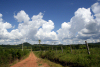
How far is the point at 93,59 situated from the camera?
7.93 m

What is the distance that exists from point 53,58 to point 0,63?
34.4ft

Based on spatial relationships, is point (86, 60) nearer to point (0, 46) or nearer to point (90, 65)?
point (90, 65)

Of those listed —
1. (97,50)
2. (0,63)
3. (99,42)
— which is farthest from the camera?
(0,63)

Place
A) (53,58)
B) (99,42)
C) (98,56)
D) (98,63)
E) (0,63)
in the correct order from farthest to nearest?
1. (53,58)
2. (0,63)
3. (99,42)
4. (98,56)
5. (98,63)

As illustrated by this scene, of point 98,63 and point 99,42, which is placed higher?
point 99,42

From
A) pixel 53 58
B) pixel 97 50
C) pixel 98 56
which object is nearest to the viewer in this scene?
pixel 98 56

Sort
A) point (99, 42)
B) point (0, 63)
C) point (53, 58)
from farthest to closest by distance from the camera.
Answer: point (53, 58)
point (0, 63)
point (99, 42)

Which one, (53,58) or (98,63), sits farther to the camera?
(53,58)

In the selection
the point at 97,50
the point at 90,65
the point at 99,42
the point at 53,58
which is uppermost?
the point at 99,42

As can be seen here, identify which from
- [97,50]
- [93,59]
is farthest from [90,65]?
[97,50]

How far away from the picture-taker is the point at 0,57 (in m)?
12.0

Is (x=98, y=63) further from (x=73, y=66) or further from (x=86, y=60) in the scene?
(x=73, y=66)

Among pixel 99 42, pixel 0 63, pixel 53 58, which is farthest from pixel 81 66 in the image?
pixel 0 63

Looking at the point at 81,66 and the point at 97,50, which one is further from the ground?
the point at 97,50
